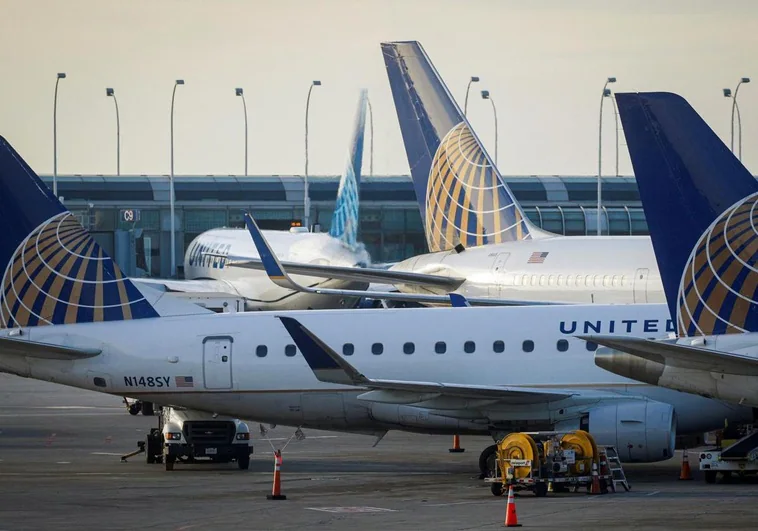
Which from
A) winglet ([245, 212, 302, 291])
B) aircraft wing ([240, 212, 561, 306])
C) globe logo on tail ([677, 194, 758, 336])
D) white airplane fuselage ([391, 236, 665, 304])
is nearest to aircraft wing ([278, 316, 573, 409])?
globe logo on tail ([677, 194, 758, 336])

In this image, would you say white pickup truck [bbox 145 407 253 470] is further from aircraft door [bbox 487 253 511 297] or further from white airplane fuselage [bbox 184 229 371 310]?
white airplane fuselage [bbox 184 229 371 310]

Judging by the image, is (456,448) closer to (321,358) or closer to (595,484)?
(321,358)

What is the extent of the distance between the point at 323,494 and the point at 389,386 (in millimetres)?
2319

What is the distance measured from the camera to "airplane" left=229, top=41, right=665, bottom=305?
142ft

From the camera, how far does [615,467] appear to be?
92.2 feet

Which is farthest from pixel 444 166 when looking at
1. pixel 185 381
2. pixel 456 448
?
pixel 185 381

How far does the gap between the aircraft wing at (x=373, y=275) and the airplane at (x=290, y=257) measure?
61.9ft

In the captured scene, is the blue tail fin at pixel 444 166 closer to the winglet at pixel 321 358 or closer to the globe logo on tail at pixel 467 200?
the globe logo on tail at pixel 467 200

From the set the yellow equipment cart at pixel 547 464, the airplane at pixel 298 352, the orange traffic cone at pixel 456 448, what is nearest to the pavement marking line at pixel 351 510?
the yellow equipment cart at pixel 547 464

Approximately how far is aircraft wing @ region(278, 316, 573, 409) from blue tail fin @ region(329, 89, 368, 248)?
142ft

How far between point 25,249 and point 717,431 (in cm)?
1435

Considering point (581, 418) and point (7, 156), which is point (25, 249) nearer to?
point (7, 156)

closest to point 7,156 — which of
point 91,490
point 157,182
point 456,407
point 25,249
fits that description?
point 25,249

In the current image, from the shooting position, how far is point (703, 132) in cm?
2275
